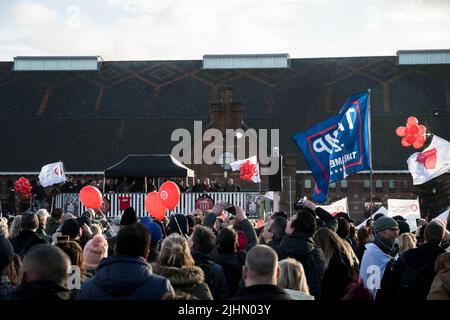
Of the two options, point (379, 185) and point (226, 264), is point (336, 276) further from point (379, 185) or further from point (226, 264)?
point (379, 185)

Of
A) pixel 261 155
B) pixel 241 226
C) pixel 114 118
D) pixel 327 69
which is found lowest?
pixel 241 226

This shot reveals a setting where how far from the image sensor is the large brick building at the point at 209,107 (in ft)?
172

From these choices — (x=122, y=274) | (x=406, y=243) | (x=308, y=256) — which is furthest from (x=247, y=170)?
(x=122, y=274)

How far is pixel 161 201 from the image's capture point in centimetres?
1493

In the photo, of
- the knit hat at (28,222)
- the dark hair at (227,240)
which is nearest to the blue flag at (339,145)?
the dark hair at (227,240)

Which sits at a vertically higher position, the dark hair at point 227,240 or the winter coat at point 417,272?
the dark hair at point 227,240

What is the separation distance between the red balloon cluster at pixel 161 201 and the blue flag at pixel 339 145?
2768mm

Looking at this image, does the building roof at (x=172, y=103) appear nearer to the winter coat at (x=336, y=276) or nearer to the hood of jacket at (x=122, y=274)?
the winter coat at (x=336, y=276)

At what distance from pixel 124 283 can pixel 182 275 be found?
3.06 ft

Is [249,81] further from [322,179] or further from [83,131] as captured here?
[322,179]

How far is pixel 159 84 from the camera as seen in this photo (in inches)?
2387

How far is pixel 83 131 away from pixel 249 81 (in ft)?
43.0

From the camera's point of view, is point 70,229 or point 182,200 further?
point 182,200
